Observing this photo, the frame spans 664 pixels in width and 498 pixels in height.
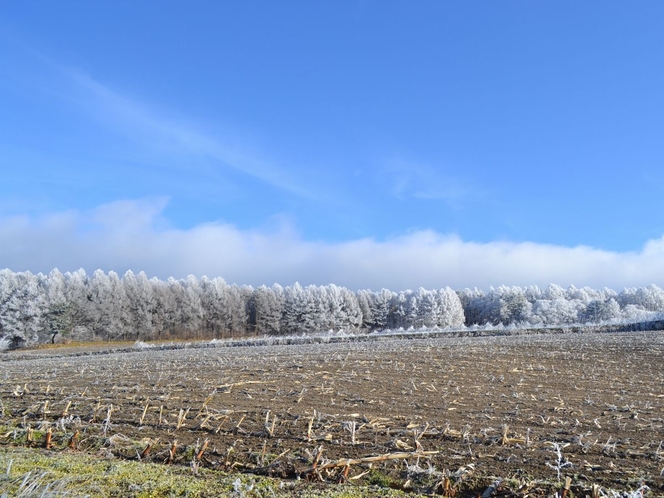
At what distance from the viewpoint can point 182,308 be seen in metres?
104

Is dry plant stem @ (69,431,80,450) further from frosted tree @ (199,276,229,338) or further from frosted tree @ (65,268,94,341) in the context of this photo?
frosted tree @ (199,276,229,338)

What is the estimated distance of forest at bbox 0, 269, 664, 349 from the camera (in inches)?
3364

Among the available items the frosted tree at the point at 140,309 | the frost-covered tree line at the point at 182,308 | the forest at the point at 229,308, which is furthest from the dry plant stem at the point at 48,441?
the frosted tree at the point at 140,309

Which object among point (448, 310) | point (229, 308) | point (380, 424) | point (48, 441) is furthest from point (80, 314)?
point (380, 424)

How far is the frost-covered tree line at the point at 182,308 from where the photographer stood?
277 ft

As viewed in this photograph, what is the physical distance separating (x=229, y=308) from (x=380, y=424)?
104680mm

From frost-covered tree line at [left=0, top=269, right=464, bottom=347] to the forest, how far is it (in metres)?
0.21

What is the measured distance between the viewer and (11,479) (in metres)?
4.89

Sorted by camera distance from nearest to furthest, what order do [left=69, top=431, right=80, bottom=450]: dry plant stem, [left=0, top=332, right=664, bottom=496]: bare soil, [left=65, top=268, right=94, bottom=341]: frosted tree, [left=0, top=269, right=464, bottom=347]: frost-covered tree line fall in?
1. [left=0, top=332, right=664, bottom=496]: bare soil
2. [left=69, top=431, right=80, bottom=450]: dry plant stem
3. [left=0, top=269, right=464, bottom=347]: frost-covered tree line
4. [left=65, top=268, right=94, bottom=341]: frosted tree

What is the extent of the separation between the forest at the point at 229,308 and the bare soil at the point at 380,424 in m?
68.1

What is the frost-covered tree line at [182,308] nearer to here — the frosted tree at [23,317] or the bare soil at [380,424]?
the frosted tree at [23,317]

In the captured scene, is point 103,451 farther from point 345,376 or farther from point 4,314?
point 4,314

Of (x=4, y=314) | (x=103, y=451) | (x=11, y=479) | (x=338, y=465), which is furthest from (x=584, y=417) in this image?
(x=4, y=314)

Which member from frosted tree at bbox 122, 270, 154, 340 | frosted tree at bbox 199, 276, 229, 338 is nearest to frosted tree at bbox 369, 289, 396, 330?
frosted tree at bbox 199, 276, 229, 338
